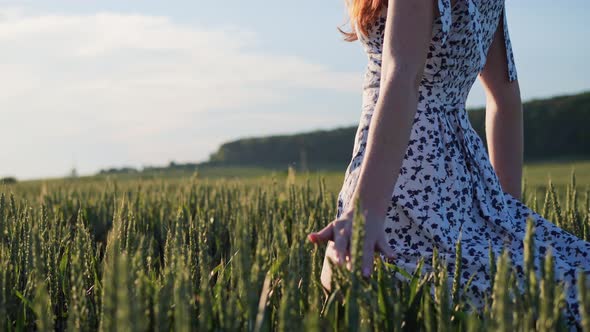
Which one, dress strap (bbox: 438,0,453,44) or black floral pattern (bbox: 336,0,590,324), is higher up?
dress strap (bbox: 438,0,453,44)

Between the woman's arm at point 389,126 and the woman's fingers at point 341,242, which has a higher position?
the woman's arm at point 389,126

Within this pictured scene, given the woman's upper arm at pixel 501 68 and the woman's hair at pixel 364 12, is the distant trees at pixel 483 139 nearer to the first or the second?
the woman's upper arm at pixel 501 68

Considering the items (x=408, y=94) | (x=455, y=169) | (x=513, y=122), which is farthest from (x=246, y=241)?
(x=513, y=122)

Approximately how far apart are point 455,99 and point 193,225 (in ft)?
3.18

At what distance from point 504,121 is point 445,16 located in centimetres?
87

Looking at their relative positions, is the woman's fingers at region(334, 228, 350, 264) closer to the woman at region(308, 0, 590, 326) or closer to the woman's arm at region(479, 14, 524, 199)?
the woman at region(308, 0, 590, 326)

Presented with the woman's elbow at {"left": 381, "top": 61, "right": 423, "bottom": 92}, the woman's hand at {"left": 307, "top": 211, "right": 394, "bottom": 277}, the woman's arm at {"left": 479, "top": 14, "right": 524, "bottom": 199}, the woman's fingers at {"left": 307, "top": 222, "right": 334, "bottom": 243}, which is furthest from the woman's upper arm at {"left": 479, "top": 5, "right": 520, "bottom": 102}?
the woman's fingers at {"left": 307, "top": 222, "right": 334, "bottom": 243}

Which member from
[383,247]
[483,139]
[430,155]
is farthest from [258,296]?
[483,139]

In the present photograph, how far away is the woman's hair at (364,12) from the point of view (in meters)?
2.19

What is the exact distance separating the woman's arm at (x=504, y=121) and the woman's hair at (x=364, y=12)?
689 mm

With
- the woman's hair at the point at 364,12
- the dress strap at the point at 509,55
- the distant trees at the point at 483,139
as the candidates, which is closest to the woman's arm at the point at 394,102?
the woman's hair at the point at 364,12

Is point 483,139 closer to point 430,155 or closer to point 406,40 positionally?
point 430,155

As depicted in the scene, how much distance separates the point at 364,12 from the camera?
2244mm

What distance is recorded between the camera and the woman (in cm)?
178
